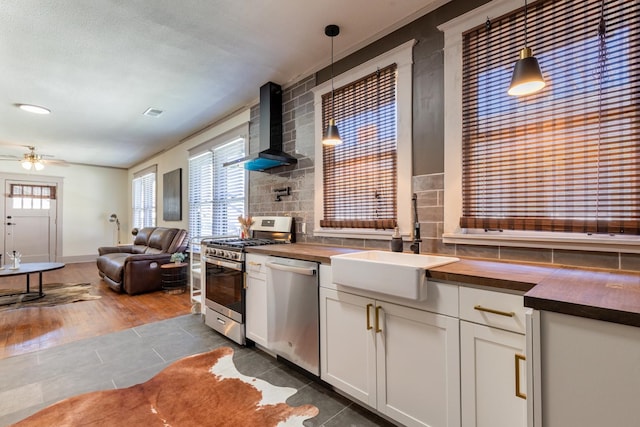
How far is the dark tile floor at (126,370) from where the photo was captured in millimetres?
1846

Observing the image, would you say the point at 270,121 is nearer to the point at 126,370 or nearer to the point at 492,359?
the point at 126,370

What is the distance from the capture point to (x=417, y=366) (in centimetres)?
150

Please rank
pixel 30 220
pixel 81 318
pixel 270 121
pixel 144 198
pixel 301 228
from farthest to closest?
pixel 144 198 → pixel 30 220 → pixel 81 318 → pixel 270 121 → pixel 301 228

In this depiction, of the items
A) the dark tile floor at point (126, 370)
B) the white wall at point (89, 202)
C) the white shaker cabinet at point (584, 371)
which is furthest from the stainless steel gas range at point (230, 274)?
the white wall at point (89, 202)

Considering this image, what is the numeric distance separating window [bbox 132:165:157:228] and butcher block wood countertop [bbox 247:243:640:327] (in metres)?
6.94

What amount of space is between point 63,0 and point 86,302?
3782 millimetres

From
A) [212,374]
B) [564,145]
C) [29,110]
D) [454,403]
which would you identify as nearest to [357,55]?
[564,145]

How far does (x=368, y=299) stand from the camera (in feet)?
5.64

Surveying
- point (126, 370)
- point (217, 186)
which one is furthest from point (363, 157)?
point (217, 186)

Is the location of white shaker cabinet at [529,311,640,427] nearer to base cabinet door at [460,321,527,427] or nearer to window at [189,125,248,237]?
base cabinet door at [460,321,527,427]

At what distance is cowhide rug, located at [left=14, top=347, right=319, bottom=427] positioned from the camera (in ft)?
5.61

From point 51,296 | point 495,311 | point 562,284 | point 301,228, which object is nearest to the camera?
point 562,284

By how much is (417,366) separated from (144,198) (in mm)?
7773

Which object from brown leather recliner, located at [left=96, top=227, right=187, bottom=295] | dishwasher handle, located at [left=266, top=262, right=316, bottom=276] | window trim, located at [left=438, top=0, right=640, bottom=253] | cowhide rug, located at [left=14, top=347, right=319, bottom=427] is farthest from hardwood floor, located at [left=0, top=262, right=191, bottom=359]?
window trim, located at [left=438, top=0, right=640, bottom=253]
